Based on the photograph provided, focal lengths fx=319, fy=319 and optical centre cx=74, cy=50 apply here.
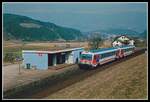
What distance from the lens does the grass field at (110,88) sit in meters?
24.4

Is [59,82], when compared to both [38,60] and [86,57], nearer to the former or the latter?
[38,60]

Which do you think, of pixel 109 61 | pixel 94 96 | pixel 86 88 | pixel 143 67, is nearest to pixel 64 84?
pixel 86 88

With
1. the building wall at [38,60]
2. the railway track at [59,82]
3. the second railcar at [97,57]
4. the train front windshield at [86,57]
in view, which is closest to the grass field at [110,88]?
the railway track at [59,82]

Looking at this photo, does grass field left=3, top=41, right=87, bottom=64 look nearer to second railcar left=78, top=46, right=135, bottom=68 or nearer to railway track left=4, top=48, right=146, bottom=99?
second railcar left=78, top=46, right=135, bottom=68

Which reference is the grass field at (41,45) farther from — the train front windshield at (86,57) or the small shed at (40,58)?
the train front windshield at (86,57)

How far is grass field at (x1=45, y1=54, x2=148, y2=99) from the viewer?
24359 mm

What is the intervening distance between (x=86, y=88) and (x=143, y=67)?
10041 mm

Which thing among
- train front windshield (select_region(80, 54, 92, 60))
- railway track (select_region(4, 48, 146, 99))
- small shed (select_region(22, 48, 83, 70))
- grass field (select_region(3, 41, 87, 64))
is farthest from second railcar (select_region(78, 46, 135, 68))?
grass field (select_region(3, 41, 87, 64))

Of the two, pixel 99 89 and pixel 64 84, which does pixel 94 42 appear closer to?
pixel 64 84

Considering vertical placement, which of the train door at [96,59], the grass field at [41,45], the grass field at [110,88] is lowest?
the grass field at [110,88]

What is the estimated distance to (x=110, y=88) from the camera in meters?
26.4

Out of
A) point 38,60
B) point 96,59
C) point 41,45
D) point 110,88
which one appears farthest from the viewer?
point 41,45

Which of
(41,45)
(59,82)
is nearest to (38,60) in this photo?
(41,45)

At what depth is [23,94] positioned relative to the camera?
26.1 metres
